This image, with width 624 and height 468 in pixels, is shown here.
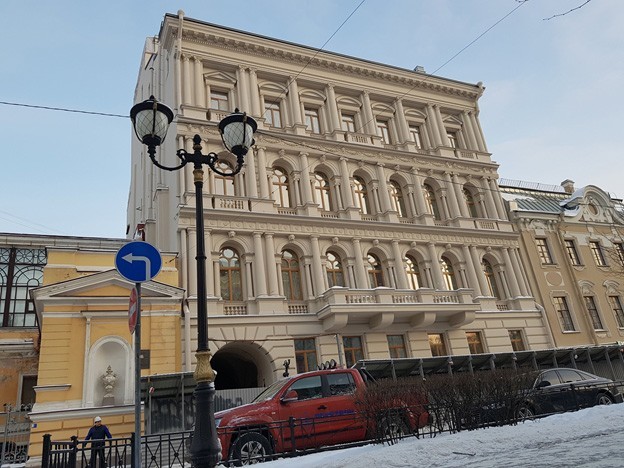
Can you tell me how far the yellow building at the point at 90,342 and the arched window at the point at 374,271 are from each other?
10.4 metres

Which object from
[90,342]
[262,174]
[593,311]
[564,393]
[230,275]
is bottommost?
[564,393]

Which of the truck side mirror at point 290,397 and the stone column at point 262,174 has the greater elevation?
the stone column at point 262,174

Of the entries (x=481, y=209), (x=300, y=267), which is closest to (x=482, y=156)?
(x=481, y=209)

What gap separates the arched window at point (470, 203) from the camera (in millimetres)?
31266

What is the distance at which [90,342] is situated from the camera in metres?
17.8

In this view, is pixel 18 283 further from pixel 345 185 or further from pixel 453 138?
pixel 453 138

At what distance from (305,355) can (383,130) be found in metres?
15.5

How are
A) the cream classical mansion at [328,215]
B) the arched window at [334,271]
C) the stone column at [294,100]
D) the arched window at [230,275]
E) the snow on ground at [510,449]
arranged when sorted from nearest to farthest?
the snow on ground at [510,449] → the cream classical mansion at [328,215] → the arched window at [230,275] → the arched window at [334,271] → the stone column at [294,100]

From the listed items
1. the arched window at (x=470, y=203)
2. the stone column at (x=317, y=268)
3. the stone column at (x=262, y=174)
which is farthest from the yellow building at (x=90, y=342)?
the arched window at (x=470, y=203)

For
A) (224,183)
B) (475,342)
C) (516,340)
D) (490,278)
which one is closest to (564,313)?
(516,340)

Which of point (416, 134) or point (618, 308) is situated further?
point (416, 134)

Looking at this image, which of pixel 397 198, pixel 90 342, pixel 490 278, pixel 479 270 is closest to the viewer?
pixel 90 342

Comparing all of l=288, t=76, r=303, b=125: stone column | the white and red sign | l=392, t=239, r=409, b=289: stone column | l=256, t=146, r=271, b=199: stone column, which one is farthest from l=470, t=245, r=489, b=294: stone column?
the white and red sign

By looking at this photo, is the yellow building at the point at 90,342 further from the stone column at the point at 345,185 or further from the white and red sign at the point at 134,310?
the white and red sign at the point at 134,310
